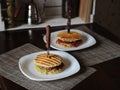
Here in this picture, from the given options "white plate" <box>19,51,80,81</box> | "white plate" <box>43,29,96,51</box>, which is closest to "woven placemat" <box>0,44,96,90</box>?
→ "white plate" <box>19,51,80,81</box>

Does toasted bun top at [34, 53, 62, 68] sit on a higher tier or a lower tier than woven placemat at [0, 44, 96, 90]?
higher

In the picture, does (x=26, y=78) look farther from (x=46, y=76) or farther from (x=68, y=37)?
(x=68, y=37)

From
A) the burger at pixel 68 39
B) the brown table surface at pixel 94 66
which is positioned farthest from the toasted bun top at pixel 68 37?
the brown table surface at pixel 94 66

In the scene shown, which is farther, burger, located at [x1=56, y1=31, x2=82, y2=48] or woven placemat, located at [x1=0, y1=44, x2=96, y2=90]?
burger, located at [x1=56, y1=31, x2=82, y2=48]

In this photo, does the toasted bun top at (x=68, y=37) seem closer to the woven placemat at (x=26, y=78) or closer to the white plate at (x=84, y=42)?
the white plate at (x=84, y=42)

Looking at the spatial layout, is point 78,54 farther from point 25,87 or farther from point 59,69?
point 25,87

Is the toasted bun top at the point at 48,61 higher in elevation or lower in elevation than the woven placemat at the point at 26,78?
higher

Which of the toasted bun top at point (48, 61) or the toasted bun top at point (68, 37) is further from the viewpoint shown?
the toasted bun top at point (68, 37)

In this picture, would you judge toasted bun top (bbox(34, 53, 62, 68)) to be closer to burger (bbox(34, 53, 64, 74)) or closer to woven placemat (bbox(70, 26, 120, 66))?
burger (bbox(34, 53, 64, 74))
